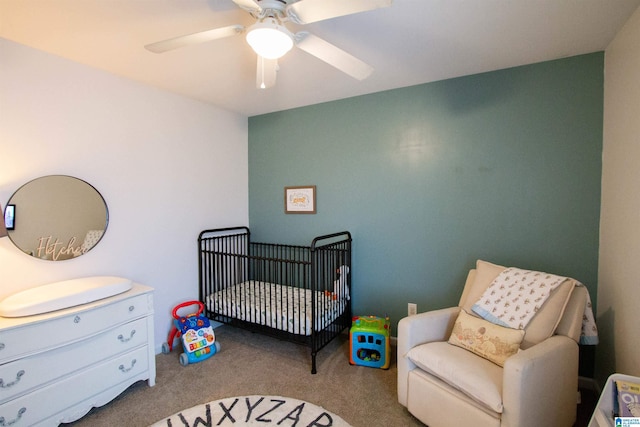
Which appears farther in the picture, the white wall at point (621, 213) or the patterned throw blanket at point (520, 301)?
the patterned throw blanket at point (520, 301)

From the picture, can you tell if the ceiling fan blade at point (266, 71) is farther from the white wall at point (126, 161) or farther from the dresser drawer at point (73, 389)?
the dresser drawer at point (73, 389)

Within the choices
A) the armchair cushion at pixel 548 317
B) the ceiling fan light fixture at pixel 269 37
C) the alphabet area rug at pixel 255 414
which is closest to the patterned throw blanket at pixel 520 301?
the armchair cushion at pixel 548 317

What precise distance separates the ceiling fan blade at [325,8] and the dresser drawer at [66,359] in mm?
2156

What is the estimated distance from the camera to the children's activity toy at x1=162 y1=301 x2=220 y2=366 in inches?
96.7

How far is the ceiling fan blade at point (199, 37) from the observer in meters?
1.34

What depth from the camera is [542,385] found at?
145 cm

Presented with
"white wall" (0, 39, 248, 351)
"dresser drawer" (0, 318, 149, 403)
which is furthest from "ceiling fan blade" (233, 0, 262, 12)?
"dresser drawer" (0, 318, 149, 403)

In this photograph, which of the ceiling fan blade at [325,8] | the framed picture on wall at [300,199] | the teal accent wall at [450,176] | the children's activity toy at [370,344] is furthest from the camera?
the framed picture on wall at [300,199]

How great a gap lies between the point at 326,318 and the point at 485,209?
1.57 metres

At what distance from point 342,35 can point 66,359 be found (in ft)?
8.28

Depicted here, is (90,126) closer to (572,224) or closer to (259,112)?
(259,112)

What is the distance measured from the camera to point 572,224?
2.10m

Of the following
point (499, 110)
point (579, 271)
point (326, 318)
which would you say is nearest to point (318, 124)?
point (499, 110)

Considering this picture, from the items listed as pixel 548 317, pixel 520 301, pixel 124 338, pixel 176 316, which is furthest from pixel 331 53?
pixel 176 316
